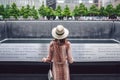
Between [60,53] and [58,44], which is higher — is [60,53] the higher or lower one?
the lower one

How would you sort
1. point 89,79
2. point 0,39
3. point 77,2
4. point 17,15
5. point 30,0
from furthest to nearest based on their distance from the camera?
point 30,0 < point 77,2 < point 17,15 < point 0,39 < point 89,79

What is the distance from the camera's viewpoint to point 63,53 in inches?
224

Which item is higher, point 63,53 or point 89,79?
point 63,53

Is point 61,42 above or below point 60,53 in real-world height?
above

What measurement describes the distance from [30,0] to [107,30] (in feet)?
289

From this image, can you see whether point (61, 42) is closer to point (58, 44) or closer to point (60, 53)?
point (58, 44)

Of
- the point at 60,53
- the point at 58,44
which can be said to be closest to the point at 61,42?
the point at 58,44

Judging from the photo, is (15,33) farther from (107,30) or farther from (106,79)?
(106,79)

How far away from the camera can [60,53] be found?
18.7ft

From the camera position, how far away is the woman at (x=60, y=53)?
5605mm

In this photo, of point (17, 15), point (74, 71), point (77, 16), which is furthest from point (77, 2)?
point (74, 71)

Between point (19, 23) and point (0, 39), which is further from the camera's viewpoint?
point (19, 23)

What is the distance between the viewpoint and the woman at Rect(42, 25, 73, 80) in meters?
5.61

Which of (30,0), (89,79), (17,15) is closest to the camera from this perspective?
(89,79)
